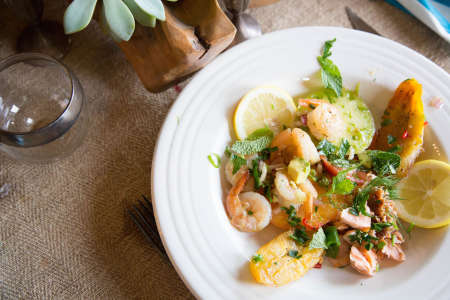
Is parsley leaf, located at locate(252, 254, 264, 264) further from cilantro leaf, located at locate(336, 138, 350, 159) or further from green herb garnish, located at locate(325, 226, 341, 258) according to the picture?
cilantro leaf, located at locate(336, 138, 350, 159)

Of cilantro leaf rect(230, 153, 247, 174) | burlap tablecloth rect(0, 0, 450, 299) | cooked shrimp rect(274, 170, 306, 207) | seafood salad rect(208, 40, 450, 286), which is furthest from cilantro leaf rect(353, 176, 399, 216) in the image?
burlap tablecloth rect(0, 0, 450, 299)

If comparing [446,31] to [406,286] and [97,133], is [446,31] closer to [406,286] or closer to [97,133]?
[406,286]

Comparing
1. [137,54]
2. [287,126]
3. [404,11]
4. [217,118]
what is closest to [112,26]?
[137,54]

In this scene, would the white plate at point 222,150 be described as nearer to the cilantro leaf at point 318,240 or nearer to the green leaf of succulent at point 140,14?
the cilantro leaf at point 318,240

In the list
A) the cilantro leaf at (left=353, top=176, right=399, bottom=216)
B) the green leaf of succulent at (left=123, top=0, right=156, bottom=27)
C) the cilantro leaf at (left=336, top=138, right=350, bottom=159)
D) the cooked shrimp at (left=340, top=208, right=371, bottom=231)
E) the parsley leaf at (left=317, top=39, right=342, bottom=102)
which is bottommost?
the cooked shrimp at (left=340, top=208, right=371, bottom=231)

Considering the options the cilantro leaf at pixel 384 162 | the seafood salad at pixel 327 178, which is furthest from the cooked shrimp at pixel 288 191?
the cilantro leaf at pixel 384 162

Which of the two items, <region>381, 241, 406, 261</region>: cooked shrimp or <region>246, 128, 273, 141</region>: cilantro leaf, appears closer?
<region>381, 241, 406, 261</region>: cooked shrimp
